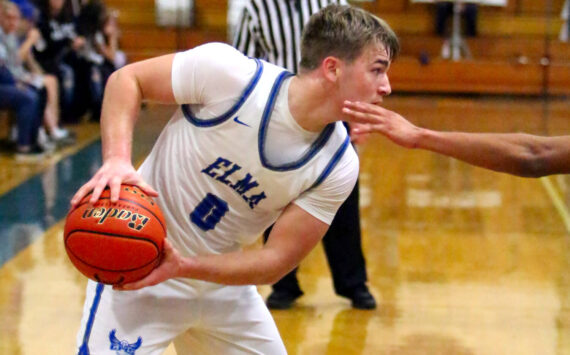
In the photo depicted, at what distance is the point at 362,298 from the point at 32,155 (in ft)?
15.8

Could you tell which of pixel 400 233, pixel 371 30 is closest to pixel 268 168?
pixel 371 30

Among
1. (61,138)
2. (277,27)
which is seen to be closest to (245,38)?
(277,27)

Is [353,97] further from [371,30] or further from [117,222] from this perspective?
[117,222]

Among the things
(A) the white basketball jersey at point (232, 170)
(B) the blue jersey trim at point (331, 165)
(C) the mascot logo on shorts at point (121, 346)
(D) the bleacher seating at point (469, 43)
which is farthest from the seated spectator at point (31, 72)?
(B) the blue jersey trim at point (331, 165)

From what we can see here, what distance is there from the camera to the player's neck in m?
2.65

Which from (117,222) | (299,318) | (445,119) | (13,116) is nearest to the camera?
(117,222)

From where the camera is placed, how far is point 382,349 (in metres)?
4.11

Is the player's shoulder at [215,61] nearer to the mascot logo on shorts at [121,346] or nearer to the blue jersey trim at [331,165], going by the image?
the blue jersey trim at [331,165]

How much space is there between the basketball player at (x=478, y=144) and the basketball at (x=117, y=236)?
691 millimetres

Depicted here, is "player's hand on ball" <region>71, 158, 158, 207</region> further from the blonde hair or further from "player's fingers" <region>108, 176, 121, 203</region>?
the blonde hair

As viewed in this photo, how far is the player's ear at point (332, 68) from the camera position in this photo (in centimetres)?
259

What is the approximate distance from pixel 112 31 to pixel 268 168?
8238mm

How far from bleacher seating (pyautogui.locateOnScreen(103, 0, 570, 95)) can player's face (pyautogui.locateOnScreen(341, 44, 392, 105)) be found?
9.22 meters

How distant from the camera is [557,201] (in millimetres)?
6812
